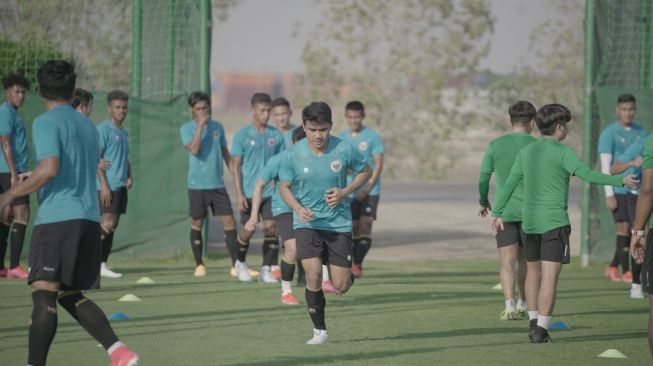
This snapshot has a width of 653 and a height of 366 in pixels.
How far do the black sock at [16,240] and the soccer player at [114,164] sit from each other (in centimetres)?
102

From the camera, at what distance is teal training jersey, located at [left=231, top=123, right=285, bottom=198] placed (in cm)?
1521

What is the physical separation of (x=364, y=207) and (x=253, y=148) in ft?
6.67

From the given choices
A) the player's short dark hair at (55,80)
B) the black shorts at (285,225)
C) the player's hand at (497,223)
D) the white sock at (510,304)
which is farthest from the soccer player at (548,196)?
the player's short dark hair at (55,80)

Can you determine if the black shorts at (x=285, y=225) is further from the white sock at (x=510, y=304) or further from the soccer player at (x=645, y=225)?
the soccer player at (x=645, y=225)

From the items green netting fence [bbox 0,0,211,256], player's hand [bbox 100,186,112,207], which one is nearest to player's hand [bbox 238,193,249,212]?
player's hand [bbox 100,186,112,207]

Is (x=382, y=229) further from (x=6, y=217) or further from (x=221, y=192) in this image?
(x=6, y=217)

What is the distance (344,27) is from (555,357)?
34.5 metres

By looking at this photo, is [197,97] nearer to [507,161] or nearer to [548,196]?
[507,161]

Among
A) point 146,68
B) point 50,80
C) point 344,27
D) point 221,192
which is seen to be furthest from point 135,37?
point 344,27

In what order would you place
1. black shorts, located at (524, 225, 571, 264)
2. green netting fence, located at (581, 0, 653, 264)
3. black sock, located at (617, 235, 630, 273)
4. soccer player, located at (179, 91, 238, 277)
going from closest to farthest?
black shorts, located at (524, 225, 571, 264) → soccer player, located at (179, 91, 238, 277) → black sock, located at (617, 235, 630, 273) → green netting fence, located at (581, 0, 653, 264)

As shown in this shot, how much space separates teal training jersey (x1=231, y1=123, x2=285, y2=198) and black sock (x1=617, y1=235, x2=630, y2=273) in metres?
4.65

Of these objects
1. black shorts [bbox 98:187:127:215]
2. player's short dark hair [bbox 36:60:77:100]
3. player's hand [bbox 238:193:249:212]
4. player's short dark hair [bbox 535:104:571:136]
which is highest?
player's short dark hair [bbox 36:60:77:100]

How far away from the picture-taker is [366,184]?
16031 mm

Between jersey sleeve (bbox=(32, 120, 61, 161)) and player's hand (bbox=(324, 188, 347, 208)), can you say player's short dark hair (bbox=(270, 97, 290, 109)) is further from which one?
jersey sleeve (bbox=(32, 120, 61, 161))
